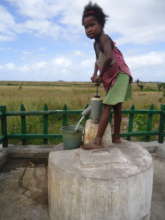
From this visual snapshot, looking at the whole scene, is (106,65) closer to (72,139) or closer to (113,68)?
(113,68)

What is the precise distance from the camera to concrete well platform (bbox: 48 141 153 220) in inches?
77.0

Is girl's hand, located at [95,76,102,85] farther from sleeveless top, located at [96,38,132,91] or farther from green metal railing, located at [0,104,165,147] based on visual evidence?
green metal railing, located at [0,104,165,147]

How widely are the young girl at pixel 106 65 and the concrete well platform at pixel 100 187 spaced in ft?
1.15

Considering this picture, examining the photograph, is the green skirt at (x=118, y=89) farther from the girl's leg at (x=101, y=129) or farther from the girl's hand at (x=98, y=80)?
the girl's hand at (x=98, y=80)

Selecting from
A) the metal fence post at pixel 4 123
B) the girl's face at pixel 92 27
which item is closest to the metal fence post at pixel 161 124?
the girl's face at pixel 92 27

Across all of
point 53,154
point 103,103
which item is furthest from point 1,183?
point 103,103

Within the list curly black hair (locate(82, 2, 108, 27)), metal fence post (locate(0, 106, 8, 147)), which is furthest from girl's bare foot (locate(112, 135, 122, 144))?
metal fence post (locate(0, 106, 8, 147))

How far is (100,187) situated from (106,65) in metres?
1.28

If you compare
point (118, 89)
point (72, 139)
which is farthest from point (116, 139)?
point (118, 89)

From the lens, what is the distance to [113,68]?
8.11 ft

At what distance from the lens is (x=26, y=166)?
3.79 metres

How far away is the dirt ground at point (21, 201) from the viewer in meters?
2.50

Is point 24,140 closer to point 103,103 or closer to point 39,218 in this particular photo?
point 39,218

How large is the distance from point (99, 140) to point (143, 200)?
751mm
